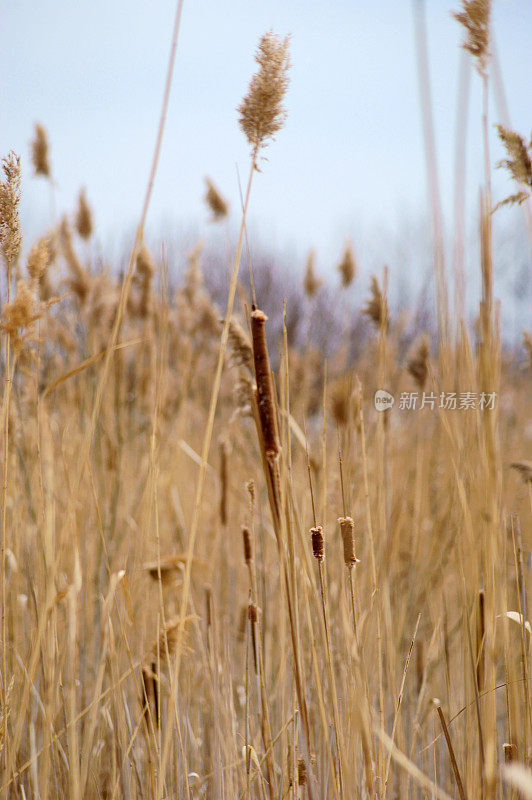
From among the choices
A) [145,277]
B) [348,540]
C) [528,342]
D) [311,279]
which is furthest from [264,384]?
[311,279]

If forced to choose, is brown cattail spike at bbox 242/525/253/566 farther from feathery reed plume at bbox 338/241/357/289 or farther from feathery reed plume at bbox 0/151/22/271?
feathery reed plume at bbox 338/241/357/289

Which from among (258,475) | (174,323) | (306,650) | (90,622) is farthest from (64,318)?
(306,650)

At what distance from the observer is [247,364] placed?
62cm

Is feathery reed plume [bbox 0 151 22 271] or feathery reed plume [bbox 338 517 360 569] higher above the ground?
feathery reed plume [bbox 0 151 22 271]

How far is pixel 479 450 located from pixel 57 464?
1244 millimetres

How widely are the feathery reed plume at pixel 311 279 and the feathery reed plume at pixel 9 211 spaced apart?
1230 mm

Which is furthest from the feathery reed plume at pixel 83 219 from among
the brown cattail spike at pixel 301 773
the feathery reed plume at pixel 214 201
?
the brown cattail spike at pixel 301 773

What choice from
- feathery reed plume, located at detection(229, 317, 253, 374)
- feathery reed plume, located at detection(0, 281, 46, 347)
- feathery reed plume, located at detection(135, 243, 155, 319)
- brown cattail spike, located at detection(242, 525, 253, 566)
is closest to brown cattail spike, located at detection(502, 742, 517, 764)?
brown cattail spike, located at detection(242, 525, 253, 566)

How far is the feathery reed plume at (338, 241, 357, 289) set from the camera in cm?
159

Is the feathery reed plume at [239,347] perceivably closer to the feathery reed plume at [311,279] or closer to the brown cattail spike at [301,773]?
the brown cattail spike at [301,773]

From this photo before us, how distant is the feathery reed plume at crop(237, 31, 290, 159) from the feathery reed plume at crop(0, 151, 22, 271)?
0.20 meters

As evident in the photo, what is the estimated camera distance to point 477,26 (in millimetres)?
524

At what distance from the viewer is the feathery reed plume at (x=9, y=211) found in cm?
52

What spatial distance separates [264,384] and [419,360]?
730mm
